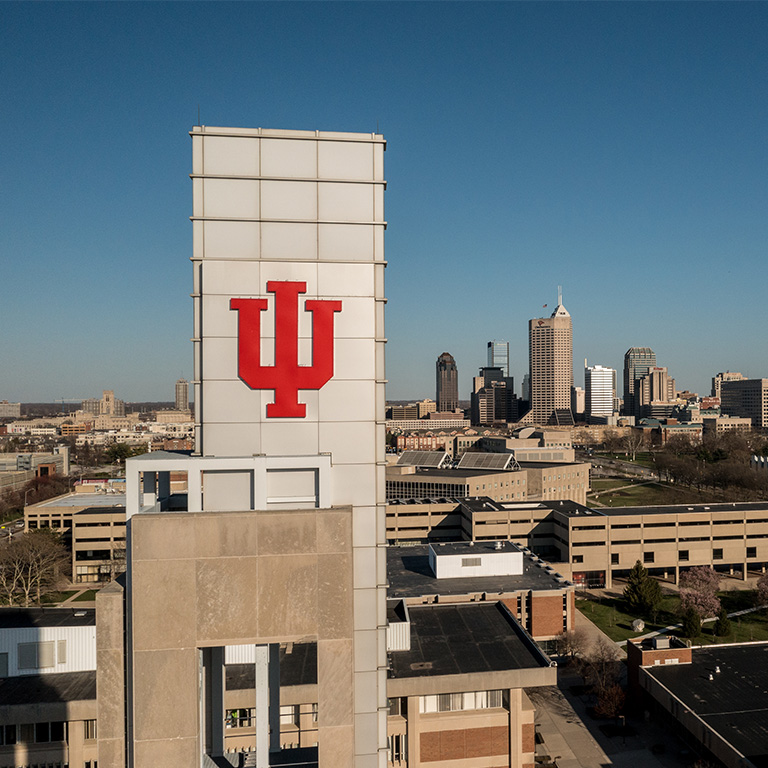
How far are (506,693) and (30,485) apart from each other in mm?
119959

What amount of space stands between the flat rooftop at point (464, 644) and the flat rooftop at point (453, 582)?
25.0 feet

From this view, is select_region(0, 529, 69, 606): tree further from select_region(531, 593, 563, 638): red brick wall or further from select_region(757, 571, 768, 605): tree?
select_region(757, 571, 768, 605): tree

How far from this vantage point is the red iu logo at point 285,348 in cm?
1257

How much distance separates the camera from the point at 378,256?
42.9 feet

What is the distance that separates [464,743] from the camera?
28.0 meters

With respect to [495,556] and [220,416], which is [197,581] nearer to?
[220,416]

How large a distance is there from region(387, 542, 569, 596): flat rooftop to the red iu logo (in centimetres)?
3635

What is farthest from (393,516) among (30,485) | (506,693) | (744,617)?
(30,485)

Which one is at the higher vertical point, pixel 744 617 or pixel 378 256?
pixel 378 256

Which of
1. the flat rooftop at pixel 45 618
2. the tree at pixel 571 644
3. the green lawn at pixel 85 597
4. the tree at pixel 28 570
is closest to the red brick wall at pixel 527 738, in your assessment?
the tree at pixel 571 644

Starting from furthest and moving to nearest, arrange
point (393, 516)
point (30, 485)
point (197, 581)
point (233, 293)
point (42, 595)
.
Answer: point (30, 485) → point (393, 516) → point (42, 595) → point (233, 293) → point (197, 581)

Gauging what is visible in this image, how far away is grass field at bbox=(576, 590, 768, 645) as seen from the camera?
53.0 meters

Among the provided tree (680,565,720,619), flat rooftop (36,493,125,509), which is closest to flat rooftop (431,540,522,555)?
tree (680,565,720,619)

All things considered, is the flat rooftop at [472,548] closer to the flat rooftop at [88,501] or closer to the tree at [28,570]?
the tree at [28,570]
